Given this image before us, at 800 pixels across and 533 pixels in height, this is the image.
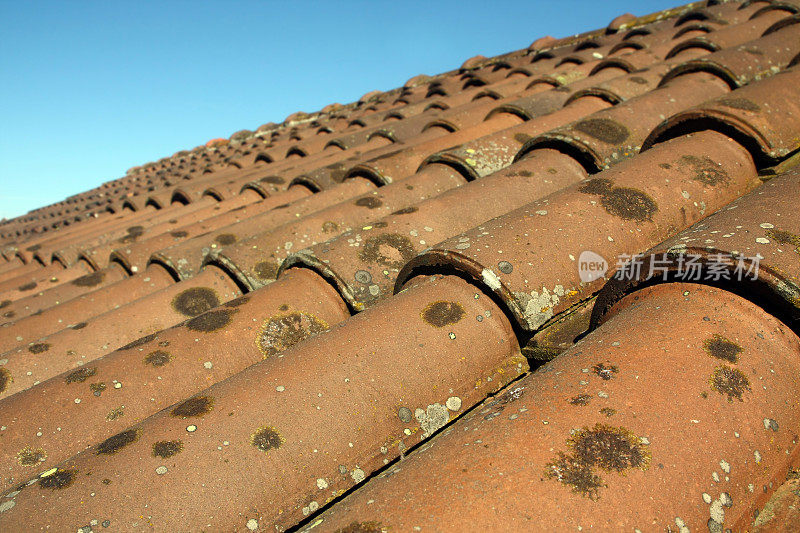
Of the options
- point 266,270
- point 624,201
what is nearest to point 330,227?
point 266,270

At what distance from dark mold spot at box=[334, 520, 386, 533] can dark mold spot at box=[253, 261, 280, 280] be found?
186cm

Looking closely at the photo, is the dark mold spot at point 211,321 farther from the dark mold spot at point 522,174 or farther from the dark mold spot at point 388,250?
the dark mold spot at point 522,174

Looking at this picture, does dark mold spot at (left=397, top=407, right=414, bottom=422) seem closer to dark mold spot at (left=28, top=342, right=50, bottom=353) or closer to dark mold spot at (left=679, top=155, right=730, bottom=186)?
dark mold spot at (left=679, top=155, right=730, bottom=186)

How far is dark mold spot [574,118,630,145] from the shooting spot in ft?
9.66

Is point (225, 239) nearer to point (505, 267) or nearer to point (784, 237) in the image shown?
point (505, 267)

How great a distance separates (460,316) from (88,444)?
4.41ft

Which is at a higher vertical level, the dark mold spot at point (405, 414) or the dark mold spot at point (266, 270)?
the dark mold spot at point (266, 270)

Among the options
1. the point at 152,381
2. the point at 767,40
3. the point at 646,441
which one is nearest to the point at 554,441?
the point at 646,441

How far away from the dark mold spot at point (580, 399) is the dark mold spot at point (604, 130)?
204 cm

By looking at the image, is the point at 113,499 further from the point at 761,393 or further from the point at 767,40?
the point at 767,40

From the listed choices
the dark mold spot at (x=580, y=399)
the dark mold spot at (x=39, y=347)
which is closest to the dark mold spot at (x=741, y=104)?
the dark mold spot at (x=580, y=399)

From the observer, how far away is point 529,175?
2.80 m

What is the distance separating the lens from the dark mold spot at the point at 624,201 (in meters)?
2.17

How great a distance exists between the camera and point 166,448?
1442mm
